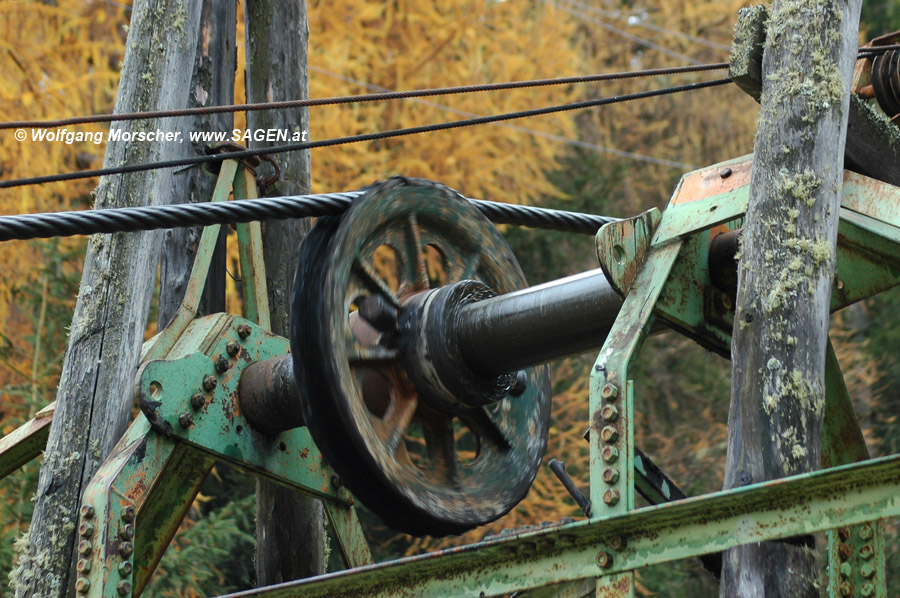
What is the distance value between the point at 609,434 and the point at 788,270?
2.04ft

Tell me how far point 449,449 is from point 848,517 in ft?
6.89

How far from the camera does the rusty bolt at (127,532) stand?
4.07 meters

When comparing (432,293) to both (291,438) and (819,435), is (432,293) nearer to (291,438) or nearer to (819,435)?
(291,438)

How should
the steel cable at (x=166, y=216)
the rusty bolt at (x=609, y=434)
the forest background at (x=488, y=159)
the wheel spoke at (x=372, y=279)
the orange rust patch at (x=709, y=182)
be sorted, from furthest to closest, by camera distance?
the forest background at (x=488, y=159) < the wheel spoke at (x=372, y=279) < the steel cable at (x=166, y=216) < the orange rust patch at (x=709, y=182) < the rusty bolt at (x=609, y=434)

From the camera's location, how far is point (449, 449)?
14.6ft

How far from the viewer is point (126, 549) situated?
4.05 metres

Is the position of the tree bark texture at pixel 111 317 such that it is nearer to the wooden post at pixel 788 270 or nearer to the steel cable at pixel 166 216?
the steel cable at pixel 166 216

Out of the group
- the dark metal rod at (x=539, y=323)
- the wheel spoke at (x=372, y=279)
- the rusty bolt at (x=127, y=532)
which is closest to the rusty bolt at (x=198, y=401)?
the rusty bolt at (x=127, y=532)

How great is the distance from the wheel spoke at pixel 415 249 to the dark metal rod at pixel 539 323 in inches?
13.1

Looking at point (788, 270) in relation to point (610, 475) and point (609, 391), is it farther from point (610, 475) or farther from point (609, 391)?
point (610, 475)

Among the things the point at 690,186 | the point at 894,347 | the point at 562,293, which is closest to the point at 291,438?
the point at 562,293

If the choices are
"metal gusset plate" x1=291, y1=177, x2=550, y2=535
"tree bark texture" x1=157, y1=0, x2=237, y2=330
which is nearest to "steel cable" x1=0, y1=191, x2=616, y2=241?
"metal gusset plate" x1=291, y1=177, x2=550, y2=535

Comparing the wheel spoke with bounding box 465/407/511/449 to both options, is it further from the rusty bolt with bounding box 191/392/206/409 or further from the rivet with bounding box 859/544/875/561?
the rivet with bounding box 859/544/875/561

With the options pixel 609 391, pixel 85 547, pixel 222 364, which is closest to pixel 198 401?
pixel 222 364
